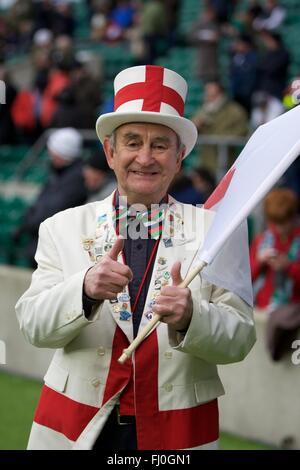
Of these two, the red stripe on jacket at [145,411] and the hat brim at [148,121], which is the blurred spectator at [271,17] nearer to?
the hat brim at [148,121]

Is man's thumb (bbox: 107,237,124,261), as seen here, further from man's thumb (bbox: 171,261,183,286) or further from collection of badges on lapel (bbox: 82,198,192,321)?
collection of badges on lapel (bbox: 82,198,192,321)

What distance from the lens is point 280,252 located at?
7594 mm

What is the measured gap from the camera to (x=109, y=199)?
4.22m

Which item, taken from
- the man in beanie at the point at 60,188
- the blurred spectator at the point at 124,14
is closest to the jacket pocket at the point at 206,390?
the man in beanie at the point at 60,188

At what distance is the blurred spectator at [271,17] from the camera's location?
602 inches

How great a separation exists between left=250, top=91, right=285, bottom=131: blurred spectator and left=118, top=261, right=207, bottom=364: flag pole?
7.55 metres

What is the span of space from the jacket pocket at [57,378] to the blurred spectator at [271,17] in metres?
11.6

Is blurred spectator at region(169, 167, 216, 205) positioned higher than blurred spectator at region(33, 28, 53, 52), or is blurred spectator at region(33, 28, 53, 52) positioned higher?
blurred spectator at region(33, 28, 53, 52)

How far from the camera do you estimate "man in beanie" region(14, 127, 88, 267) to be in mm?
9352

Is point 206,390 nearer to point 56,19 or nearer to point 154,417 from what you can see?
point 154,417

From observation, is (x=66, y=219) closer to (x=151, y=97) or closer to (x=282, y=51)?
(x=151, y=97)

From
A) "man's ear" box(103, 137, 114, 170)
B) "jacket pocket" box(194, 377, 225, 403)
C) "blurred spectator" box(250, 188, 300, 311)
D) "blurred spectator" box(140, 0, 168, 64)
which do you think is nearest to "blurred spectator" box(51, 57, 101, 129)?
"blurred spectator" box(140, 0, 168, 64)

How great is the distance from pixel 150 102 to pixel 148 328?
81 centimetres

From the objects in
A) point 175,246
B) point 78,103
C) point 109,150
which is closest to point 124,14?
point 78,103
